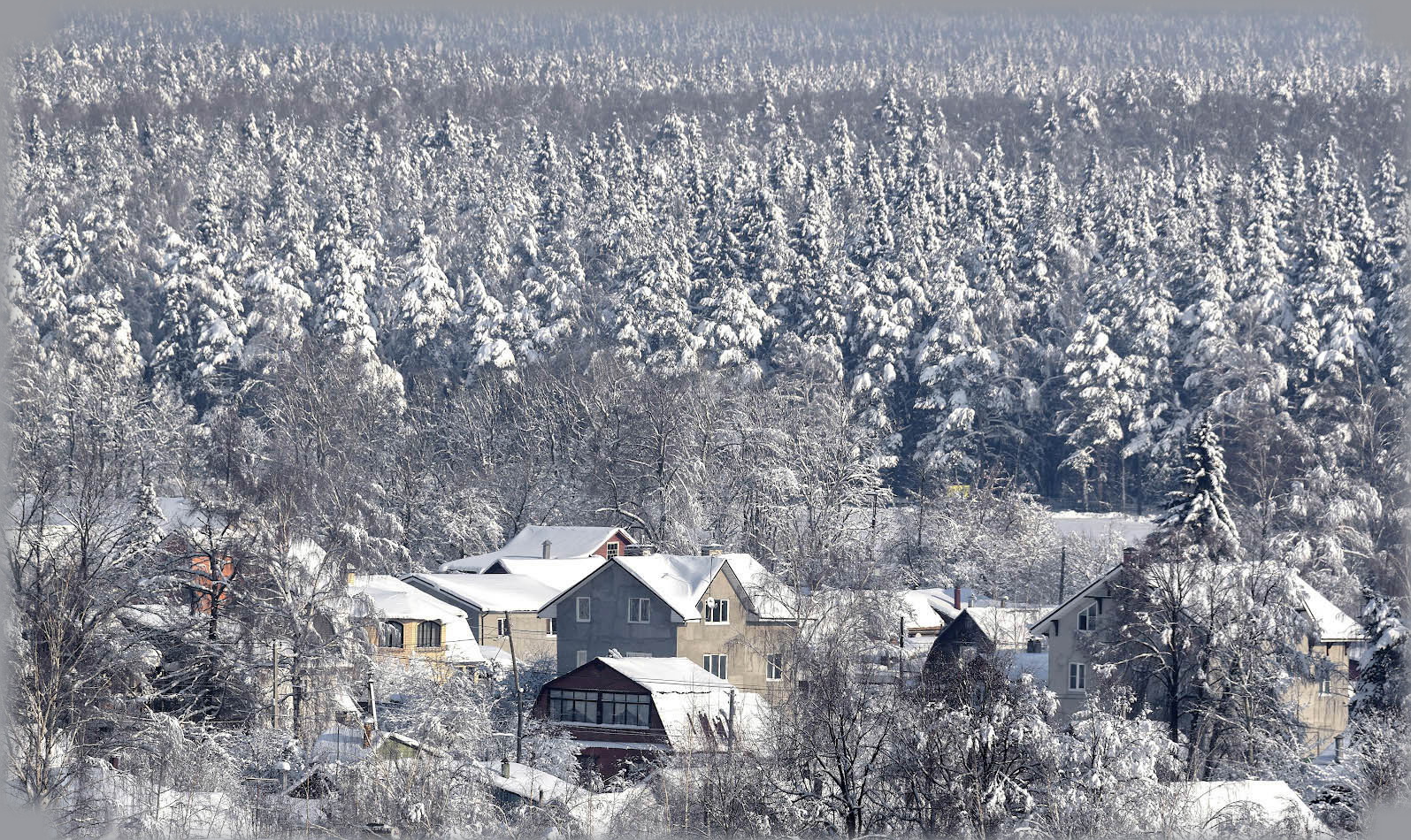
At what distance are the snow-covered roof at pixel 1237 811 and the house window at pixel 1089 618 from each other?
17856 mm

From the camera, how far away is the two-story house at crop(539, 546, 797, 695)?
53.9 m

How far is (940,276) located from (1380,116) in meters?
71.4

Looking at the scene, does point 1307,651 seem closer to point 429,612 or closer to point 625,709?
point 625,709

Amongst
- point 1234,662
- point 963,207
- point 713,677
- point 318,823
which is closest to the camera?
point 318,823

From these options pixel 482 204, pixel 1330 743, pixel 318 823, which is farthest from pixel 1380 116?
A: pixel 318 823

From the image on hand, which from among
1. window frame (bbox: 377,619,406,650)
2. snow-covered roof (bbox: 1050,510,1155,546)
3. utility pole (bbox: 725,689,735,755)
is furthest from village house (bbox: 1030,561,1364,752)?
snow-covered roof (bbox: 1050,510,1155,546)

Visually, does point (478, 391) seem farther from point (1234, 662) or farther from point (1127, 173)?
point (1127, 173)

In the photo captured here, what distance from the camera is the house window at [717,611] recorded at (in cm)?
5441

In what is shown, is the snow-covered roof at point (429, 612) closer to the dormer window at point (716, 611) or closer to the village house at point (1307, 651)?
the dormer window at point (716, 611)

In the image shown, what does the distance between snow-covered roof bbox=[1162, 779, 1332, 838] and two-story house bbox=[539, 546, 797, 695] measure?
24573 millimetres

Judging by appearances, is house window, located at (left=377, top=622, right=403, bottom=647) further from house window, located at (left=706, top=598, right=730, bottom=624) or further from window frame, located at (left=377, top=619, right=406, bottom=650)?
house window, located at (left=706, top=598, right=730, bottom=624)

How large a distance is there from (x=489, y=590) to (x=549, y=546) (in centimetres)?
720

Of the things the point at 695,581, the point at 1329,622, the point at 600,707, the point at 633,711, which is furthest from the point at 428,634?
the point at 1329,622

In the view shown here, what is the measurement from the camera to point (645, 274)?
8931cm
